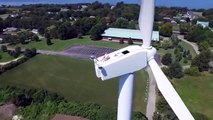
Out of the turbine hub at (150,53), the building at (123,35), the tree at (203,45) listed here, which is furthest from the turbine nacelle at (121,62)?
the building at (123,35)

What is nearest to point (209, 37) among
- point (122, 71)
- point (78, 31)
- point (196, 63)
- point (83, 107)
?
point (196, 63)

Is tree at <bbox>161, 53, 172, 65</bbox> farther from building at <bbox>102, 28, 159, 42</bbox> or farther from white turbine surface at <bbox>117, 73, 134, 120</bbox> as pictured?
white turbine surface at <bbox>117, 73, 134, 120</bbox>

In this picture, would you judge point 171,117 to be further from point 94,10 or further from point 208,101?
point 94,10

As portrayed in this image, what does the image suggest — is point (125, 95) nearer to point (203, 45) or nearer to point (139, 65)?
point (139, 65)

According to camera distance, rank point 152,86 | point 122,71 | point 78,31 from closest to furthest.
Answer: point 122,71
point 152,86
point 78,31

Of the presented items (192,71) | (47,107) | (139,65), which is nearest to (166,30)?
(192,71)

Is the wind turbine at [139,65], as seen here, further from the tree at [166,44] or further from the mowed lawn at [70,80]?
the tree at [166,44]

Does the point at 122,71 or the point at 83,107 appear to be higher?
the point at 122,71
